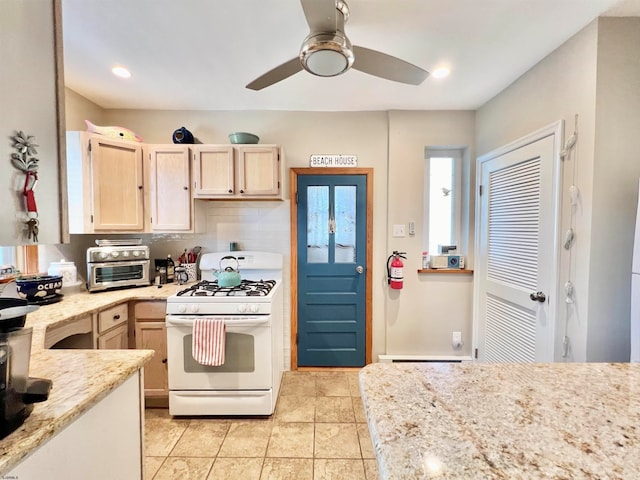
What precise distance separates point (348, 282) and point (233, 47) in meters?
2.09

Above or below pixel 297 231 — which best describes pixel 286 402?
below

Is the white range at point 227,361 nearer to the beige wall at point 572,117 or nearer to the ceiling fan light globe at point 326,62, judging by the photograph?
the ceiling fan light globe at point 326,62

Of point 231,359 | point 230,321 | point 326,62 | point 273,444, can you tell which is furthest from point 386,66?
point 273,444

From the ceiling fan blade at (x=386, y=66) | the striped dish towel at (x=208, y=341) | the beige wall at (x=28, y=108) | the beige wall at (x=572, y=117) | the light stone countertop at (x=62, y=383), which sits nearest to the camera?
the light stone countertop at (x=62, y=383)

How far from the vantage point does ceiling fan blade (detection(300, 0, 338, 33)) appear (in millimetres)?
1121

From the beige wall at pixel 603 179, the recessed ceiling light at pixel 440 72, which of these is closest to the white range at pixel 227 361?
the beige wall at pixel 603 179

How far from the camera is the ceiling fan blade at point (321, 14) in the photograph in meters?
1.12

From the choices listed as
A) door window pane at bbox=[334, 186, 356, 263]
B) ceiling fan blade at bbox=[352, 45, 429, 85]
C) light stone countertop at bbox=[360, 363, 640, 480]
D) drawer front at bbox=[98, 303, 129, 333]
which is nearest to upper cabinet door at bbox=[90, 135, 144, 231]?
drawer front at bbox=[98, 303, 129, 333]

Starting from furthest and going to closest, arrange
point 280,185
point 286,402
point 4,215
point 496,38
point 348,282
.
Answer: point 348,282, point 280,185, point 286,402, point 496,38, point 4,215

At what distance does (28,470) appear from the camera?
695 mm

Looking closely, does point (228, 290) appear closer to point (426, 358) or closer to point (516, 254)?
point (426, 358)

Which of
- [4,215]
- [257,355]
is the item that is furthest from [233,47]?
[257,355]

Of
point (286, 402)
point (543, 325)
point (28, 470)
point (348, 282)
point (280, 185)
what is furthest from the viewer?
point (348, 282)

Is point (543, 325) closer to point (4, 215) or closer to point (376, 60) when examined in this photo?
point (376, 60)
